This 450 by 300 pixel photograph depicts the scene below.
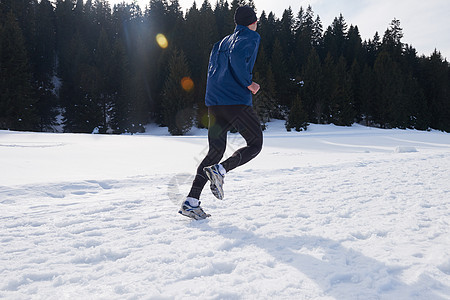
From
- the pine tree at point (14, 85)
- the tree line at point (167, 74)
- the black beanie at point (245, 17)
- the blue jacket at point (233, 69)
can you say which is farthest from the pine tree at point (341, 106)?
the blue jacket at point (233, 69)

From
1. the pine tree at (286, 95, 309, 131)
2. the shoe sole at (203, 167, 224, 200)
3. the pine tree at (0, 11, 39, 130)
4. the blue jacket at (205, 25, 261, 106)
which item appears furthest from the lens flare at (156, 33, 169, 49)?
the shoe sole at (203, 167, 224, 200)

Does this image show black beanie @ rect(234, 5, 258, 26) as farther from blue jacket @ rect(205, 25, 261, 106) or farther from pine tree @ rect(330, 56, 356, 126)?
pine tree @ rect(330, 56, 356, 126)

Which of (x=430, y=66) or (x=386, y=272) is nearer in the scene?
(x=386, y=272)

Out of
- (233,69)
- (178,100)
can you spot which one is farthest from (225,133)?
(178,100)

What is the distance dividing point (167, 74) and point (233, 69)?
3452 cm

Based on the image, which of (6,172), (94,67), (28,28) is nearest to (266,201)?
(6,172)

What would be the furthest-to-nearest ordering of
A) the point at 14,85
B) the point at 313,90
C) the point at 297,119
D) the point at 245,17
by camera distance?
the point at 313,90
the point at 297,119
the point at 14,85
the point at 245,17

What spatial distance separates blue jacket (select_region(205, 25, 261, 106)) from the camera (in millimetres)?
2279

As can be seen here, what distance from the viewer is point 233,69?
2.32 meters

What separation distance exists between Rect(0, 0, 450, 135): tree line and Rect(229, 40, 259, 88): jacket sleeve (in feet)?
83.1

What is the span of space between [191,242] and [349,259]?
38.7 inches

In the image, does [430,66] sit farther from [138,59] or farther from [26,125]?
[26,125]

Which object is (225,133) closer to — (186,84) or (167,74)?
(186,84)

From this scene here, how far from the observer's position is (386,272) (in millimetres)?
1461
